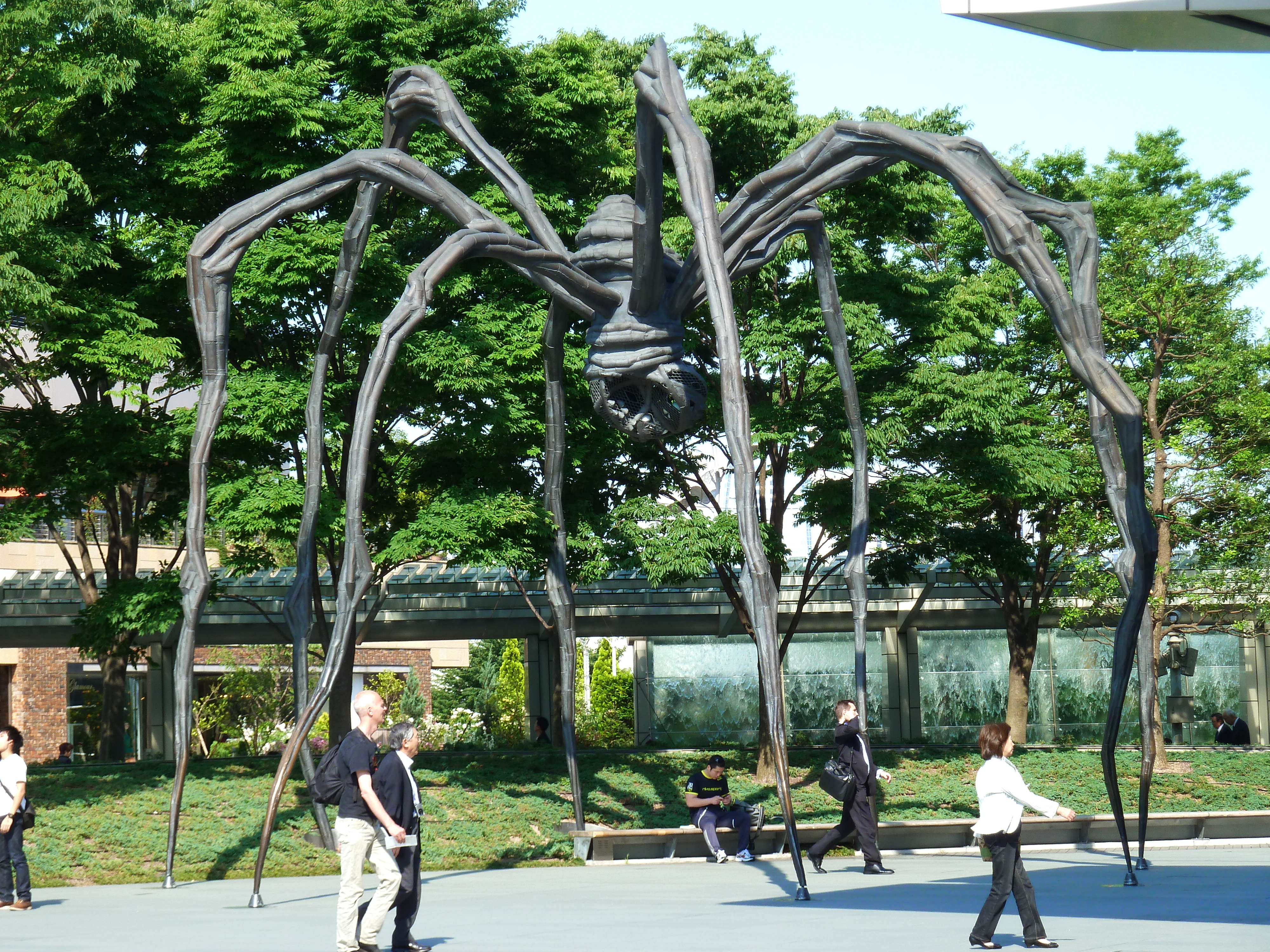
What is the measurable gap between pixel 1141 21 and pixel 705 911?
6294mm

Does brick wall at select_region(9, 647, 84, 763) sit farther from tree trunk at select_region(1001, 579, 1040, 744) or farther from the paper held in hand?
the paper held in hand

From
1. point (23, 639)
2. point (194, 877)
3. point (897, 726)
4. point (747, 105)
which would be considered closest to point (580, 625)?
point (897, 726)

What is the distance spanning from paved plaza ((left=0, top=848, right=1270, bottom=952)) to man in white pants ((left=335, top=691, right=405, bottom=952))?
568 mm

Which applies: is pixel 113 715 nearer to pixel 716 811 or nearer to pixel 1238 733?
pixel 716 811

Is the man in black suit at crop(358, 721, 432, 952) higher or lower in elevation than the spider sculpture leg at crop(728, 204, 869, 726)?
lower

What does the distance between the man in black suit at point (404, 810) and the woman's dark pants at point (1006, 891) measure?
122 inches

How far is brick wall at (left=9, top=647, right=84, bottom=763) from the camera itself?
35.8 m

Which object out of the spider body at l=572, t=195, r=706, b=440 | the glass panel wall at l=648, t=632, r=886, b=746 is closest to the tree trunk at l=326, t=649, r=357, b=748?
the spider body at l=572, t=195, r=706, b=440

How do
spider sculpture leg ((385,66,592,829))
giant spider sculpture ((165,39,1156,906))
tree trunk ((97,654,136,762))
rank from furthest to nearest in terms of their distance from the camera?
1. tree trunk ((97,654,136,762))
2. spider sculpture leg ((385,66,592,829))
3. giant spider sculpture ((165,39,1156,906))

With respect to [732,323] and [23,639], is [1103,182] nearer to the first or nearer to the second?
[732,323]

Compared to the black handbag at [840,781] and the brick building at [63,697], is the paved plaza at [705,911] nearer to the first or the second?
the black handbag at [840,781]

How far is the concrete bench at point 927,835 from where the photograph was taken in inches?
542

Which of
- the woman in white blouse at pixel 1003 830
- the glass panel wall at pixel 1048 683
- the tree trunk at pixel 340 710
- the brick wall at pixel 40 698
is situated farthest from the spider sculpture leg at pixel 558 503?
the brick wall at pixel 40 698

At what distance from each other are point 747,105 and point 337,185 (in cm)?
913
